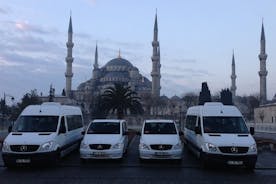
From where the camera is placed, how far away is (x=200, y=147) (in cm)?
1499

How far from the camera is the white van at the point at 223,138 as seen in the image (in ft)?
45.4

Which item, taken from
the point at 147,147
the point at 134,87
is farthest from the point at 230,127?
the point at 134,87

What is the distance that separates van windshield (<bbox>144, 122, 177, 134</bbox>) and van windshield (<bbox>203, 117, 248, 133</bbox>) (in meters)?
1.54

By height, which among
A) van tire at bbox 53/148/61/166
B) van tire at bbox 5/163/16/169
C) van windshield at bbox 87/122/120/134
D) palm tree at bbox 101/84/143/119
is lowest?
van tire at bbox 5/163/16/169

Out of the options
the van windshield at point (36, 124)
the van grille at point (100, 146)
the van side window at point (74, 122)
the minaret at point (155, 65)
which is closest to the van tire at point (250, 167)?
the van grille at point (100, 146)

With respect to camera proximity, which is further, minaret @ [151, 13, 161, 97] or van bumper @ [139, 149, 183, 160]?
minaret @ [151, 13, 161, 97]

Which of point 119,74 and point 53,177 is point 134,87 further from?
point 53,177

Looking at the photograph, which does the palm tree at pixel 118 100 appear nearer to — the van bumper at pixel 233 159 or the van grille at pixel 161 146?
Result: the van grille at pixel 161 146

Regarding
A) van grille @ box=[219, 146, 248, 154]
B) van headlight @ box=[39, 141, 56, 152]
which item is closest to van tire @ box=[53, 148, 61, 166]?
van headlight @ box=[39, 141, 56, 152]

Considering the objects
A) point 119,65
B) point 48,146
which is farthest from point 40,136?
point 119,65

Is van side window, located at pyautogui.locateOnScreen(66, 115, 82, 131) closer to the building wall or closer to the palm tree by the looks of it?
the palm tree

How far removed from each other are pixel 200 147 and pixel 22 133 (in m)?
5.91

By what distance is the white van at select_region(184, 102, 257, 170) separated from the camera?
1385cm

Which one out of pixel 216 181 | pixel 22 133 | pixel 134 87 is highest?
pixel 134 87
